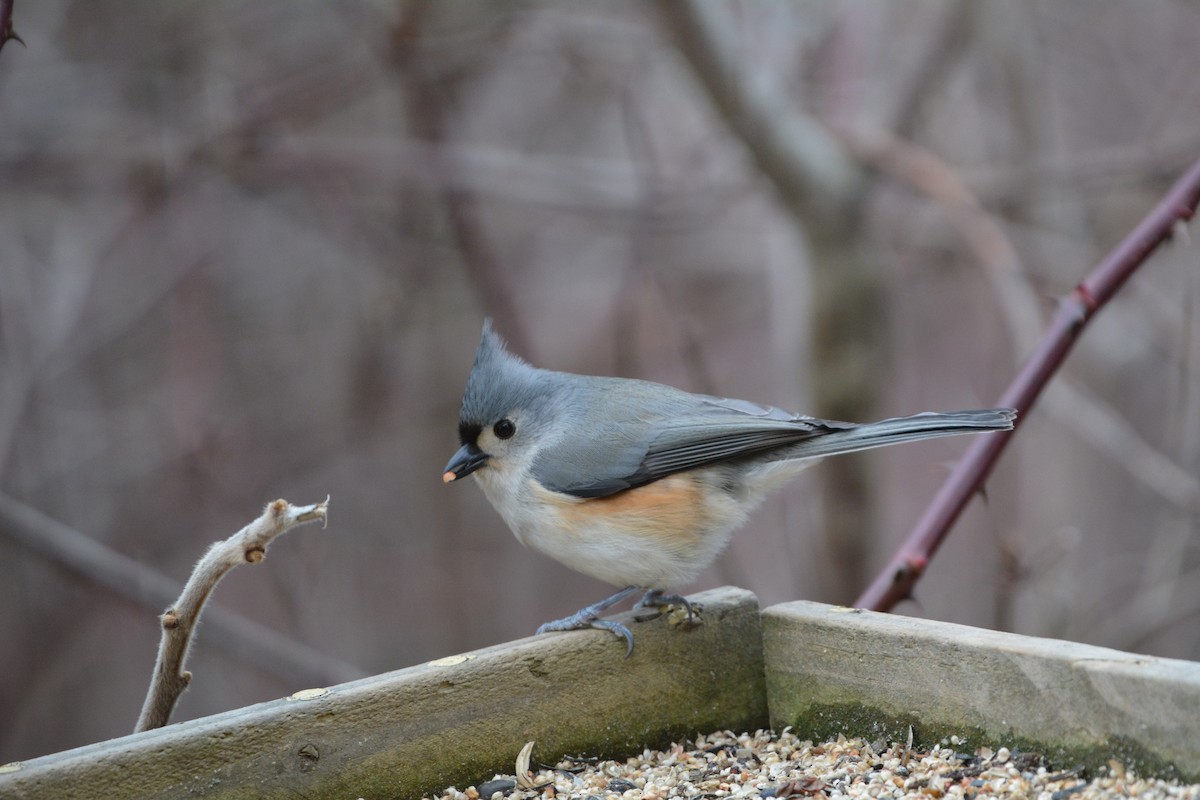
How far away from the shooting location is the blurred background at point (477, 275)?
416 cm

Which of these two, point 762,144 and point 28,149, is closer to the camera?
point 762,144

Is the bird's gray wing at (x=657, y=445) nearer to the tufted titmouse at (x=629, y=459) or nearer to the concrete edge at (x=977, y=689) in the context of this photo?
the tufted titmouse at (x=629, y=459)

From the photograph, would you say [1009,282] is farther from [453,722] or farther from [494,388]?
[453,722]

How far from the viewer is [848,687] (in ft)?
6.99

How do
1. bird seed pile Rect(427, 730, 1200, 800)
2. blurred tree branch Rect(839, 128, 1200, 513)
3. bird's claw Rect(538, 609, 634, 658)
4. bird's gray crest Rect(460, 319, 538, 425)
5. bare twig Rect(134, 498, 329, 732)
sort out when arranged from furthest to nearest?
blurred tree branch Rect(839, 128, 1200, 513) < bird's gray crest Rect(460, 319, 538, 425) < bird's claw Rect(538, 609, 634, 658) < bird seed pile Rect(427, 730, 1200, 800) < bare twig Rect(134, 498, 329, 732)

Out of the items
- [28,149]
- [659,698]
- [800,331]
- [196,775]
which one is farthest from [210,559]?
[28,149]

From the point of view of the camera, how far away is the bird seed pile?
69.9 inches

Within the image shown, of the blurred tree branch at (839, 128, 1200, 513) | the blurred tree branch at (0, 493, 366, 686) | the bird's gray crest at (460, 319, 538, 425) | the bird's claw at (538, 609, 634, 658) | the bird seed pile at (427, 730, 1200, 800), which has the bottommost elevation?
the bird seed pile at (427, 730, 1200, 800)

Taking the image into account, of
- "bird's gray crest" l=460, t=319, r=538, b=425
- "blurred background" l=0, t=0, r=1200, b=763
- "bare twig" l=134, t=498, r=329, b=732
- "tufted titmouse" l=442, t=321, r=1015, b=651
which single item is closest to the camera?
"bare twig" l=134, t=498, r=329, b=732

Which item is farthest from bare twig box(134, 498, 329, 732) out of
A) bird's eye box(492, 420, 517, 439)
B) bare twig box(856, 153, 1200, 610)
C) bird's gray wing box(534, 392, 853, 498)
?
bare twig box(856, 153, 1200, 610)

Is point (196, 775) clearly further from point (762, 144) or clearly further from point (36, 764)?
point (762, 144)

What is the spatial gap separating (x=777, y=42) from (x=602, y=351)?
1895 mm

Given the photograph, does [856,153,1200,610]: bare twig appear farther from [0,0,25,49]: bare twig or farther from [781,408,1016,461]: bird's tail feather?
[0,0,25,49]: bare twig

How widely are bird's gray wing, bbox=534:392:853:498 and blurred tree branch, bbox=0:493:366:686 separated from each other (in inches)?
57.4
